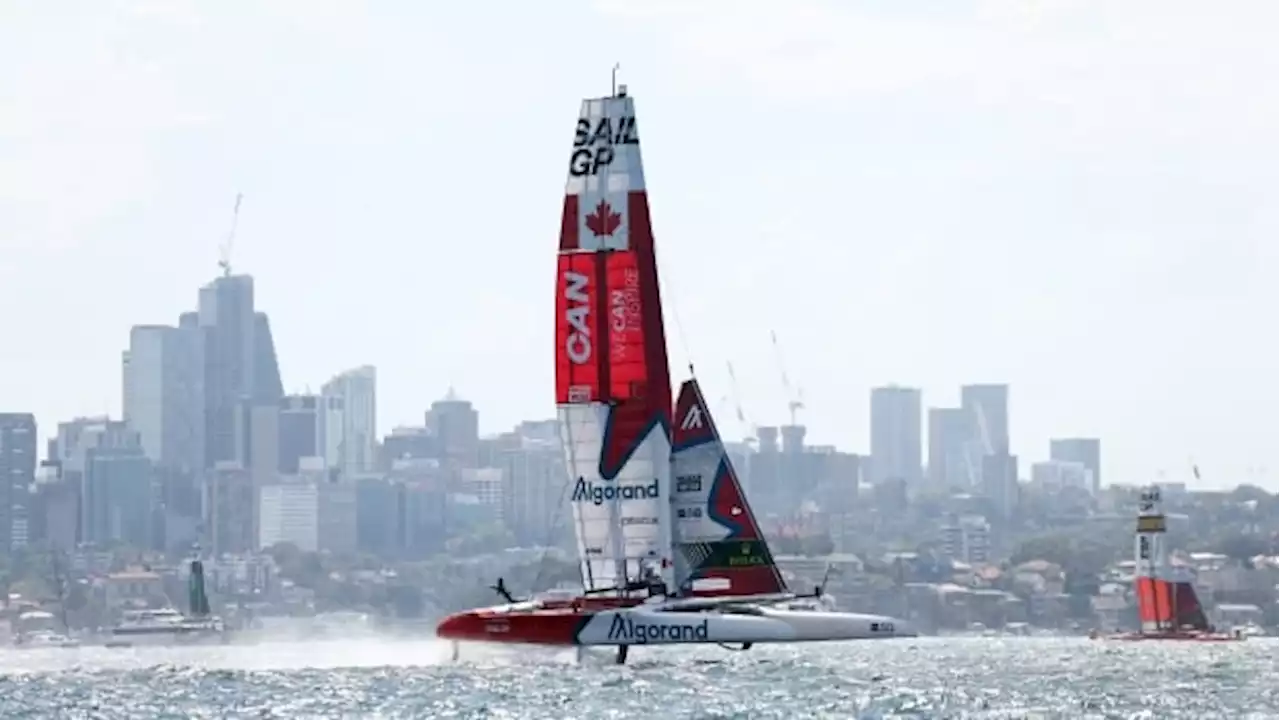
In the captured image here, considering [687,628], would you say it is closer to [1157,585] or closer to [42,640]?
[1157,585]

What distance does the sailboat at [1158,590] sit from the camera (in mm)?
103250

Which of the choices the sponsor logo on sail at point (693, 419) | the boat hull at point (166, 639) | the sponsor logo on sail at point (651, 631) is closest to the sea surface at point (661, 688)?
the sponsor logo on sail at point (651, 631)

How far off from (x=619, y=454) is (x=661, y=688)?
712 centimetres

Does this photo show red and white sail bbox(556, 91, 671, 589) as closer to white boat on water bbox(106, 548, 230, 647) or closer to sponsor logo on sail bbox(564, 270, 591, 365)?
sponsor logo on sail bbox(564, 270, 591, 365)

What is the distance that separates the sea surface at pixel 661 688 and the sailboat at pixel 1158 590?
2120 centimetres

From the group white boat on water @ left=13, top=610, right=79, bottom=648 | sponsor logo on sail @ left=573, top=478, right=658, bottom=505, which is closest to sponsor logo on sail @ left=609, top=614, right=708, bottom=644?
sponsor logo on sail @ left=573, top=478, right=658, bottom=505

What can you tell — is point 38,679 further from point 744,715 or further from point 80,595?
point 80,595

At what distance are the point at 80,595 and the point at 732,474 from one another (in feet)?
389

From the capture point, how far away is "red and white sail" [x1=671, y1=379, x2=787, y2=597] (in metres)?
64.9

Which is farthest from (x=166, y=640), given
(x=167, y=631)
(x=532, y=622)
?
(x=532, y=622)

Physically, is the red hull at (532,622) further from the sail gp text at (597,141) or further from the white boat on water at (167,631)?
the white boat on water at (167,631)

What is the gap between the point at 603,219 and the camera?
2472 inches

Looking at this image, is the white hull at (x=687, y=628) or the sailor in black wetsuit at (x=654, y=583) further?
the sailor in black wetsuit at (x=654, y=583)

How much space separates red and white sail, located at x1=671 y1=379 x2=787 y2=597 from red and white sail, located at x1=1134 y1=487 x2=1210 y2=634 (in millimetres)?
39054
